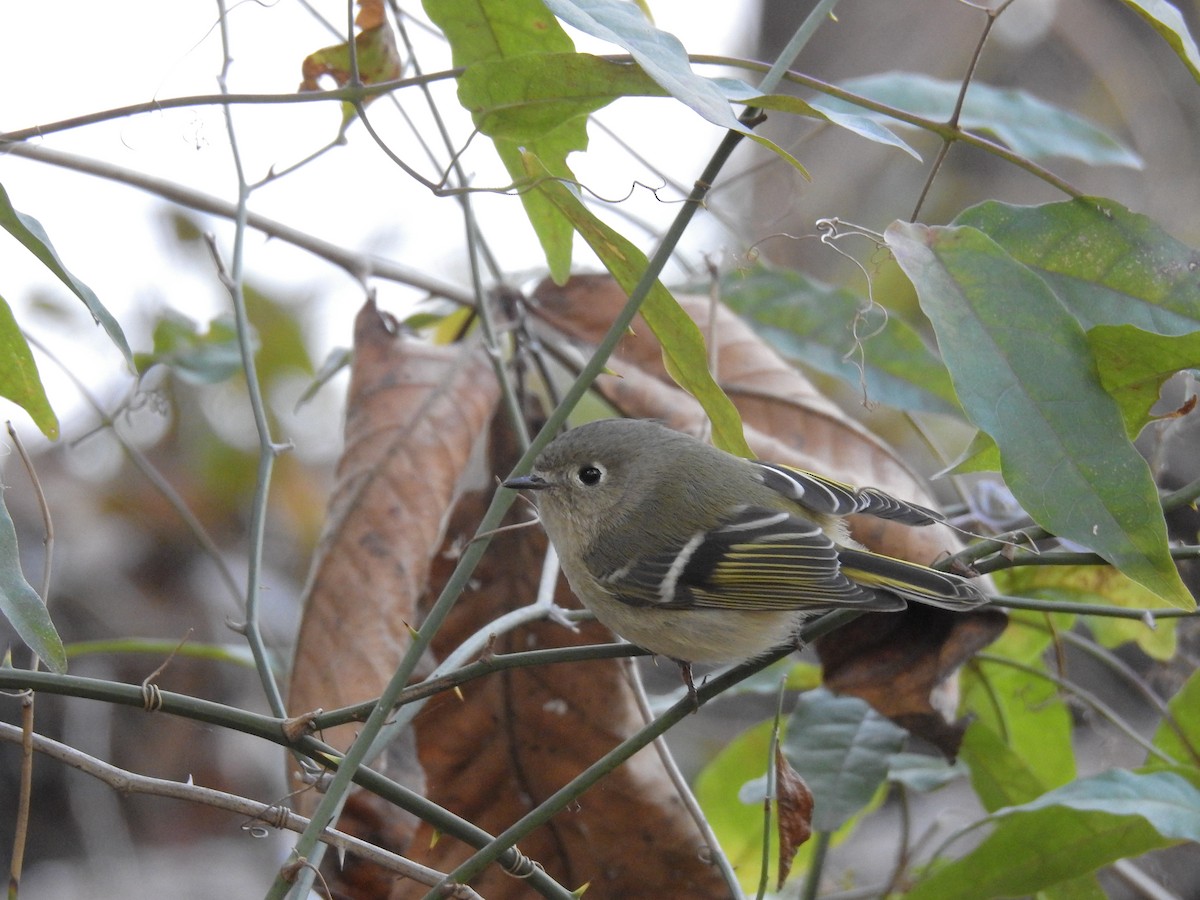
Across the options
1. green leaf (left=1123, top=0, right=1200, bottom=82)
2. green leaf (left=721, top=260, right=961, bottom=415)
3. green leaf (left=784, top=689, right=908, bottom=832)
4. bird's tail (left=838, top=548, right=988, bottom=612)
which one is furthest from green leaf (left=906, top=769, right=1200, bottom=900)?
→ green leaf (left=1123, top=0, right=1200, bottom=82)

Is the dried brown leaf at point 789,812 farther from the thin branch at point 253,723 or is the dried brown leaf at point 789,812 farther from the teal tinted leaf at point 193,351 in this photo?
the teal tinted leaf at point 193,351

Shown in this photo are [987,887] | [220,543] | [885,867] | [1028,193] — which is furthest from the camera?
[1028,193]

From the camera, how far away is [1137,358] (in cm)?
115

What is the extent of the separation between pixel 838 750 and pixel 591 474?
2.03 ft

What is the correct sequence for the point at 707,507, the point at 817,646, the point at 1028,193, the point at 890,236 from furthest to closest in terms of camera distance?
the point at 1028,193, the point at 707,507, the point at 817,646, the point at 890,236

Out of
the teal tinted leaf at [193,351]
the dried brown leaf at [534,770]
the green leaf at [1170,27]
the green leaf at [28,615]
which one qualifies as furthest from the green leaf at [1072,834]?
the teal tinted leaf at [193,351]

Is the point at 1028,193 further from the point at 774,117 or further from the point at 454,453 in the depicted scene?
the point at 454,453

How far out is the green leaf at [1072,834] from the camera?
134 centimetres

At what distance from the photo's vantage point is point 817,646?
1.65 metres

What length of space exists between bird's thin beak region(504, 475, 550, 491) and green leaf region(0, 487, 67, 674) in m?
0.54

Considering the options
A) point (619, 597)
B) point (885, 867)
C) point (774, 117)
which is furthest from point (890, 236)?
point (774, 117)

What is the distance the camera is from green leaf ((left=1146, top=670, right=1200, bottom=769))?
64.1 inches

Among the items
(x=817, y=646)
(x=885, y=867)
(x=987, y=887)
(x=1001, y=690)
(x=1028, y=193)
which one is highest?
(x=1028, y=193)

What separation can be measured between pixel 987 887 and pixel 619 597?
65 centimetres
